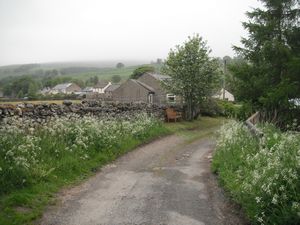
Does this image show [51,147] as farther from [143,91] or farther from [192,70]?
[143,91]

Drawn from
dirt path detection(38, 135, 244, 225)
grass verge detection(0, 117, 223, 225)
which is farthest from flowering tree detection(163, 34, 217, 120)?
dirt path detection(38, 135, 244, 225)

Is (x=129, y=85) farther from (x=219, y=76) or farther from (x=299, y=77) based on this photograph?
(x=299, y=77)

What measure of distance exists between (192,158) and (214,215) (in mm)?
6705

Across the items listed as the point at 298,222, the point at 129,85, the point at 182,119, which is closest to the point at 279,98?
the point at 298,222

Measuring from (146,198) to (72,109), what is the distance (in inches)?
314

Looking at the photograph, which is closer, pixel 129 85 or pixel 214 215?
pixel 214 215

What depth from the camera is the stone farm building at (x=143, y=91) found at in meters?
55.1

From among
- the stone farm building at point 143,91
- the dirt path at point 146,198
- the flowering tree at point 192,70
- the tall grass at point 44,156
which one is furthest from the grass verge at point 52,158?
the stone farm building at point 143,91

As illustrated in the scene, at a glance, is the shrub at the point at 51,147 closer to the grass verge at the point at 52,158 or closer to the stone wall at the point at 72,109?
the grass verge at the point at 52,158

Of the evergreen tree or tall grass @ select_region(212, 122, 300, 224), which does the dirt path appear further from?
the evergreen tree

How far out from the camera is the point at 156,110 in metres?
25.3

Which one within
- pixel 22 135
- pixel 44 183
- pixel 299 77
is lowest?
pixel 44 183

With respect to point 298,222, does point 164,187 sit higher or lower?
lower

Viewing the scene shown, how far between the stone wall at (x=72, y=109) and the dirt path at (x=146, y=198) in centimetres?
347
